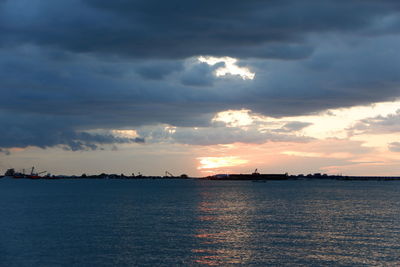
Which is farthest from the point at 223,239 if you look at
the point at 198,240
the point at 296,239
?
the point at 296,239

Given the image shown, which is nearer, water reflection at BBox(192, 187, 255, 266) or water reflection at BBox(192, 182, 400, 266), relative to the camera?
water reflection at BBox(192, 182, 400, 266)

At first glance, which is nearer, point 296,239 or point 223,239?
point 296,239

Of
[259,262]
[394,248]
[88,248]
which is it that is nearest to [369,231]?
[394,248]

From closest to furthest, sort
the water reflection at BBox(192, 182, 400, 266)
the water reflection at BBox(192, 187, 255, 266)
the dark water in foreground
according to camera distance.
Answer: the dark water in foreground → the water reflection at BBox(192, 182, 400, 266) → the water reflection at BBox(192, 187, 255, 266)

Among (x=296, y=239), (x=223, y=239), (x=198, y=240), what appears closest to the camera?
(x=198, y=240)

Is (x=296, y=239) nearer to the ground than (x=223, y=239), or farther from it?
farther from it

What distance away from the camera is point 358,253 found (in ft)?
218

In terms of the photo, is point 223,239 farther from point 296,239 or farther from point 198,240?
point 296,239

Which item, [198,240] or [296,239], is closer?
[198,240]

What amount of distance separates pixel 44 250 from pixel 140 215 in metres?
49.5

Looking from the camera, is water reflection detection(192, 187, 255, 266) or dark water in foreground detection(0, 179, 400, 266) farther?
water reflection detection(192, 187, 255, 266)

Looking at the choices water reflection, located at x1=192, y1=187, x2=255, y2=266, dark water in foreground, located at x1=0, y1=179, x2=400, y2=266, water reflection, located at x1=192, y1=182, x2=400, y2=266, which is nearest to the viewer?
dark water in foreground, located at x1=0, y1=179, x2=400, y2=266

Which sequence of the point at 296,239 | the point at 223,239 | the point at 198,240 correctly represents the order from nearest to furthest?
the point at 198,240 → the point at 296,239 → the point at 223,239

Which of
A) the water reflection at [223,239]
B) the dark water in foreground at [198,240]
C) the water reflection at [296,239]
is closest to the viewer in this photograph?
the dark water in foreground at [198,240]
